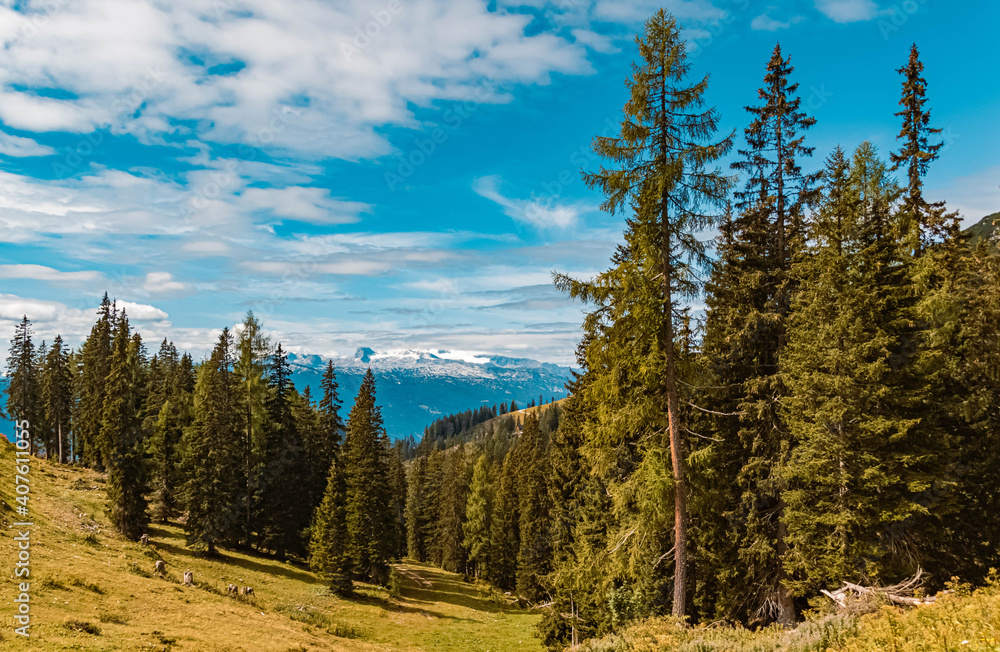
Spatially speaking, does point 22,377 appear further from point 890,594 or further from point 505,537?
point 890,594

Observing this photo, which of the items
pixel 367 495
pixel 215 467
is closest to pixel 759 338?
pixel 367 495

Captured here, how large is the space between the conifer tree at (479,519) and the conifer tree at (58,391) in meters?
54.1

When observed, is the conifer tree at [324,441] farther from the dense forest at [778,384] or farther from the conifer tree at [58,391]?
→ the conifer tree at [58,391]

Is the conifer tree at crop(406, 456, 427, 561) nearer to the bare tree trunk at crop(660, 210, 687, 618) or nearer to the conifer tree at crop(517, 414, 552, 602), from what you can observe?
the conifer tree at crop(517, 414, 552, 602)

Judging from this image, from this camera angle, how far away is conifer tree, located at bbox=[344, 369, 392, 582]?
43531 millimetres

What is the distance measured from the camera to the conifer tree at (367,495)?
43531 mm

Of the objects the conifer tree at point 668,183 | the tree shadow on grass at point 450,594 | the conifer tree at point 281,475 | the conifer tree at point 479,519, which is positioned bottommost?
the tree shadow on grass at point 450,594

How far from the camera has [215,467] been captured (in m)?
41.2

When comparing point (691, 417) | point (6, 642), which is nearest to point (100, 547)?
point (6, 642)

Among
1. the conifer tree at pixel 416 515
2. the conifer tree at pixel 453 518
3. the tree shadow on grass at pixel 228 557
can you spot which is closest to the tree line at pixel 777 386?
the tree shadow on grass at pixel 228 557

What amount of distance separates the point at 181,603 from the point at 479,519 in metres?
44.0

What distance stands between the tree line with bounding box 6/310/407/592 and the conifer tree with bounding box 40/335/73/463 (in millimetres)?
12428

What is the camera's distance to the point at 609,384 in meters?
16.4

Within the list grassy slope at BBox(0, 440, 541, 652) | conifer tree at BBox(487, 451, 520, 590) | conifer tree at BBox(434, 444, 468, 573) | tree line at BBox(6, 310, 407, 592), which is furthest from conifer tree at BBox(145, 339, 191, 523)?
conifer tree at BBox(487, 451, 520, 590)
